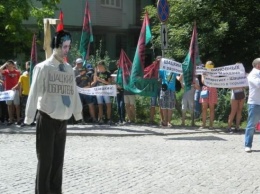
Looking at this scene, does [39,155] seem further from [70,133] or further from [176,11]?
[176,11]

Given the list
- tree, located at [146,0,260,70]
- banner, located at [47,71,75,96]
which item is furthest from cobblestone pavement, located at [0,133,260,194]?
tree, located at [146,0,260,70]

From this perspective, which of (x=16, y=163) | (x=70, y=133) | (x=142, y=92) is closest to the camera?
(x=16, y=163)

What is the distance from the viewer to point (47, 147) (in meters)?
6.62

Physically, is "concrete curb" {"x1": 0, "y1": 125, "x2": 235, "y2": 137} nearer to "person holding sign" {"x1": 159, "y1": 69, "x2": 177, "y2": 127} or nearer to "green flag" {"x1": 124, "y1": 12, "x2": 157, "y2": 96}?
"person holding sign" {"x1": 159, "y1": 69, "x2": 177, "y2": 127}

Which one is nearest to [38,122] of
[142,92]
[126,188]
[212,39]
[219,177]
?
[126,188]

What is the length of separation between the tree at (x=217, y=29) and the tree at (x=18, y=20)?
5.78 m

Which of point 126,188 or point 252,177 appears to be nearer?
point 126,188

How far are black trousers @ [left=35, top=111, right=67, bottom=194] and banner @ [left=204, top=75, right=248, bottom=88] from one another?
9.09 metres

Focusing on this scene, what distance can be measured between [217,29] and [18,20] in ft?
30.3

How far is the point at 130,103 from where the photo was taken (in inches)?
647

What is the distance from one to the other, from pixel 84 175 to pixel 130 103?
7.59 m

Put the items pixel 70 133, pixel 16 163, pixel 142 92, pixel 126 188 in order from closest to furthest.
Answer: pixel 126 188, pixel 16 163, pixel 70 133, pixel 142 92

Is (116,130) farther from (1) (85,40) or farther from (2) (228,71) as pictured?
(1) (85,40)

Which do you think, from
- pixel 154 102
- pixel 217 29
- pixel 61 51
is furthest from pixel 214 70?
pixel 217 29
